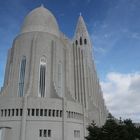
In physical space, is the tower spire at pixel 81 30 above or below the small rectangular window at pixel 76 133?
above

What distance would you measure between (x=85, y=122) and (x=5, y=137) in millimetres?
19815

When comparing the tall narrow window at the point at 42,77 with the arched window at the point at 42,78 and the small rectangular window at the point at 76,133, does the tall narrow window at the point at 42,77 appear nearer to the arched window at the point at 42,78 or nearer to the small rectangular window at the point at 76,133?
the arched window at the point at 42,78

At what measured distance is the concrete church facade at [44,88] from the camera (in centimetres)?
4438

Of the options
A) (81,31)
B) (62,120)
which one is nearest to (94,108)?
(62,120)

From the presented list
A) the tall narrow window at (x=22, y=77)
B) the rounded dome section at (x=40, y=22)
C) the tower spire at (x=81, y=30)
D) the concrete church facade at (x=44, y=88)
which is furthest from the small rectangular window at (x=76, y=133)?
the tower spire at (x=81, y=30)

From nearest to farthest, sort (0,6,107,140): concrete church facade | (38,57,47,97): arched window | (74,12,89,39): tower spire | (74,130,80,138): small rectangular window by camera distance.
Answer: (0,6,107,140): concrete church facade < (74,130,80,138): small rectangular window < (38,57,47,97): arched window < (74,12,89,39): tower spire

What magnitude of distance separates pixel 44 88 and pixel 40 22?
19.9 meters

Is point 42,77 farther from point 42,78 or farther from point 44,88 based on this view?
point 44,88

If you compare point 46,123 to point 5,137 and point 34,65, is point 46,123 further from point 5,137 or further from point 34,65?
point 34,65

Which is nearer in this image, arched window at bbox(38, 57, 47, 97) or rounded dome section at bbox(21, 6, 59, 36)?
arched window at bbox(38, 57, 47, 97)

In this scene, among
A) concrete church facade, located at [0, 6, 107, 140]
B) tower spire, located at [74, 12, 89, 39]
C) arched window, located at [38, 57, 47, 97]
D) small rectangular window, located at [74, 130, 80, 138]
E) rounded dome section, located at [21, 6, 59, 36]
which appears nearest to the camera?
concrete church facade, located at [0, 6, 107, 140]

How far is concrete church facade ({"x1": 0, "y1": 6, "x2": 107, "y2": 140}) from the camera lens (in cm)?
4438

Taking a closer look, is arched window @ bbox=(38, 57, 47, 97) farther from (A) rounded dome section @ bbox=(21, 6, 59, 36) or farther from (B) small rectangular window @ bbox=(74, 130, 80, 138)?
(B) small rectangular window @ bbox=(74, 130, 80, 138)

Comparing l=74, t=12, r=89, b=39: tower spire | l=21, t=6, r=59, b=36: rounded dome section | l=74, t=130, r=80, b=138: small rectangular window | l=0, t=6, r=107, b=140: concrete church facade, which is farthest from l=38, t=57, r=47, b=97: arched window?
l=74, t=12, r=89, b=39: tower spire
